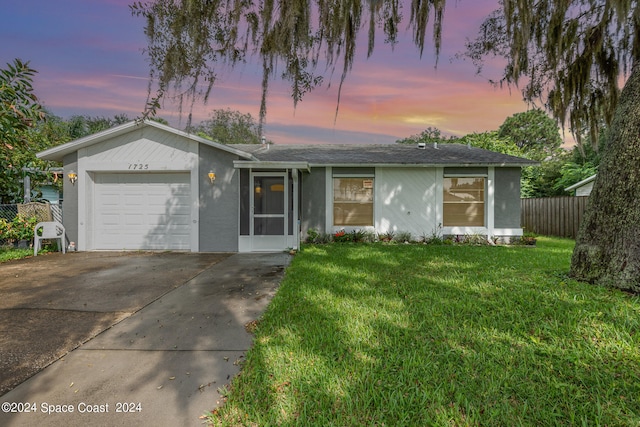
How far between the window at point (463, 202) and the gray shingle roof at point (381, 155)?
737mm

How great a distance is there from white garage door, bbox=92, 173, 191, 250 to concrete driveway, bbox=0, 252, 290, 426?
2.79m

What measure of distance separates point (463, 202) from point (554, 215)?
17.1 feet

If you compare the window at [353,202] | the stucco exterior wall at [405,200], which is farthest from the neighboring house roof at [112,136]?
the stucco exterior wall at [405,200]

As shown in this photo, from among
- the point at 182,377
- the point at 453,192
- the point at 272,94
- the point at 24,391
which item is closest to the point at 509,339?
the point at 182,377

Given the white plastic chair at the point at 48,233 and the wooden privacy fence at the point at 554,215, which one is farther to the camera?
the wooden privacy fence at the point at 554,215

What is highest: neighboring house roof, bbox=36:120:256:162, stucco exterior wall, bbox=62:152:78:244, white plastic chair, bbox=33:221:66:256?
neighboring house roof, bbox=36:120:256:162

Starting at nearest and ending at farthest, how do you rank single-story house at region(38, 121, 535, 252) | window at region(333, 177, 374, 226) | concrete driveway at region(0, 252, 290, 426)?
concrete driveway at region(0, 252, 290, 426), single-story house at region(38, 121, 535, 252), window at region(333, 177, 374, 226)

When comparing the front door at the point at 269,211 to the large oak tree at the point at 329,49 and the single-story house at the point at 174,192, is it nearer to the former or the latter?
the single-story house at the point at 174,192

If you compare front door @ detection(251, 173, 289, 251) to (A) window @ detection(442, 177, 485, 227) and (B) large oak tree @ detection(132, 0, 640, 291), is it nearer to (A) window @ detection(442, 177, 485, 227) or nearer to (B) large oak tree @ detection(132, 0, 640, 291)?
(B) large oak tree @ detection(132, 0, 640, 291)

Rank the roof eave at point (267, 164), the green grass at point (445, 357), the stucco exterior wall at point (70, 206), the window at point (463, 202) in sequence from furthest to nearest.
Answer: the window at point (463, 202)
the stucco exterior wall at point (70, 206)
the roof eave at point (267, 164)
the green grass at point (445, 357)

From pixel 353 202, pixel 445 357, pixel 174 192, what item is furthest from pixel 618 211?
pixel 174 192

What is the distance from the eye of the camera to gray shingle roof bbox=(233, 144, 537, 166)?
9.43 metres

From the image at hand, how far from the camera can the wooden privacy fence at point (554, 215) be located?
35.1ft

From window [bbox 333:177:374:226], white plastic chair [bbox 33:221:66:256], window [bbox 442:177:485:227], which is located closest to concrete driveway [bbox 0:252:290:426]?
white plastic chair [bbox 33:221:66:256]
